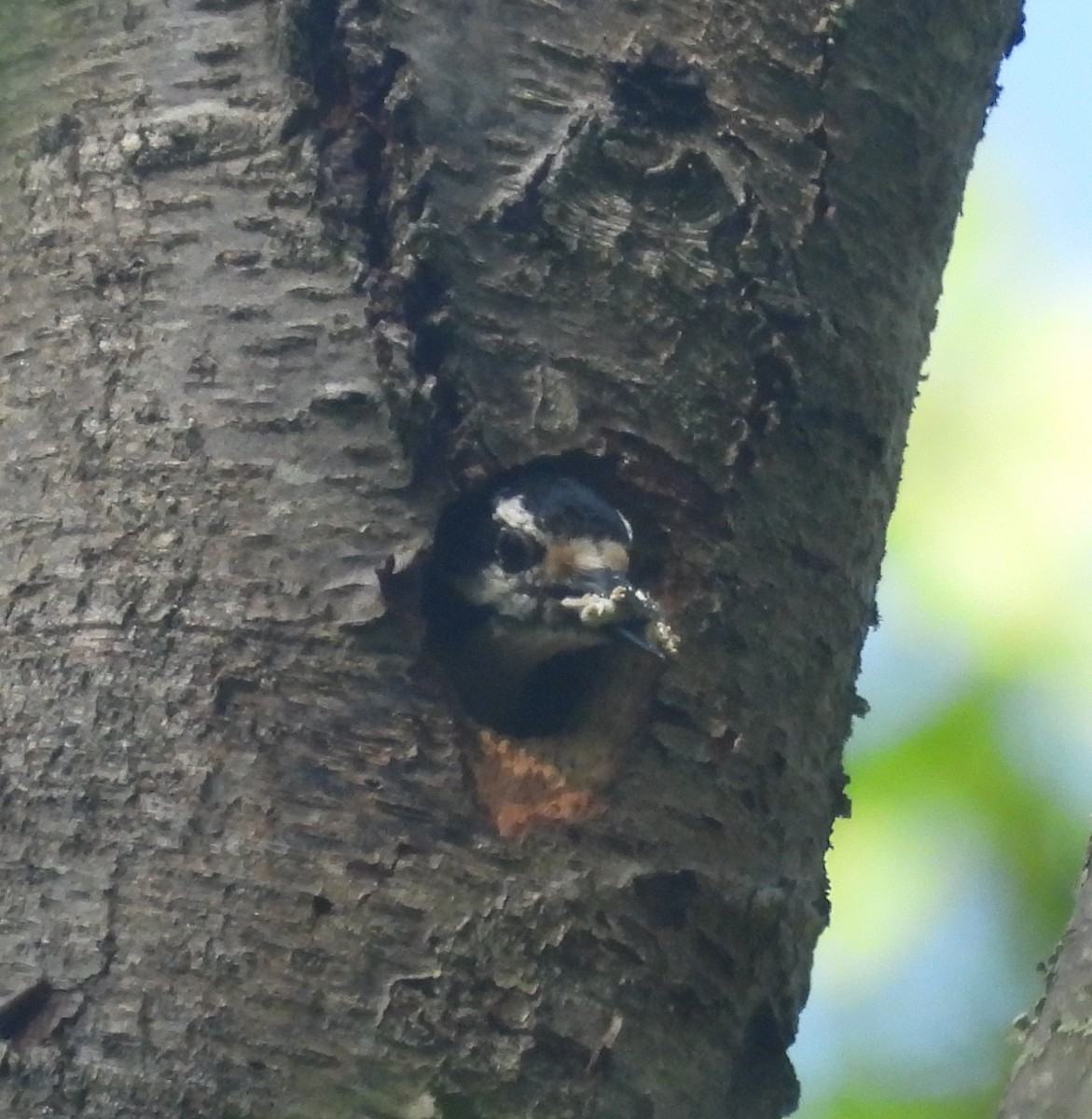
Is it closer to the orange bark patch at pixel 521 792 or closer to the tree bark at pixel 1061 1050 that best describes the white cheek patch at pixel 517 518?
the orange bark patch at pixel 521 792

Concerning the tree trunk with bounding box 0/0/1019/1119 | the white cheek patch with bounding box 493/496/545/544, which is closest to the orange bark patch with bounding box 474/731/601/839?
the tree trunk with bounding box 0/0/1019/1119

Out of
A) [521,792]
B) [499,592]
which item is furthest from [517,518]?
[521,792]

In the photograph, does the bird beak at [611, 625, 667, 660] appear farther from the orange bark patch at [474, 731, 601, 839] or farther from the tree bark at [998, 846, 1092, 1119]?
the tree bark at [998, 846, 1092, 1119]

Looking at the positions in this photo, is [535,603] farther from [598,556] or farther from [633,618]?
[633,618]

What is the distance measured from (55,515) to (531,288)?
19.3 inches

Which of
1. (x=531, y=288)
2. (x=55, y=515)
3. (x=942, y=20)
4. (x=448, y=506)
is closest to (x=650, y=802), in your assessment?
(x=448, y=506)

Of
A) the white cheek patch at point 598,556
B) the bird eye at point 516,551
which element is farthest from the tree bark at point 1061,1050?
the bird eye at point 516,551

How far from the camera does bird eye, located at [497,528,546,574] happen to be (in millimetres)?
1811

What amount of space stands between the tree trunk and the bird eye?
0.64 ft

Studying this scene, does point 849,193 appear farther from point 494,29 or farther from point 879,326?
point 494,29

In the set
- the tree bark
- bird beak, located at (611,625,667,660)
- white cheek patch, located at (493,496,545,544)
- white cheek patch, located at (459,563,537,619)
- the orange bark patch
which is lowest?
the tree bark

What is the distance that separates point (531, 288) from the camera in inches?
62.6

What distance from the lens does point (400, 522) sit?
1.51 meters

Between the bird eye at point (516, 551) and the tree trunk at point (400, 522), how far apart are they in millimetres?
196
